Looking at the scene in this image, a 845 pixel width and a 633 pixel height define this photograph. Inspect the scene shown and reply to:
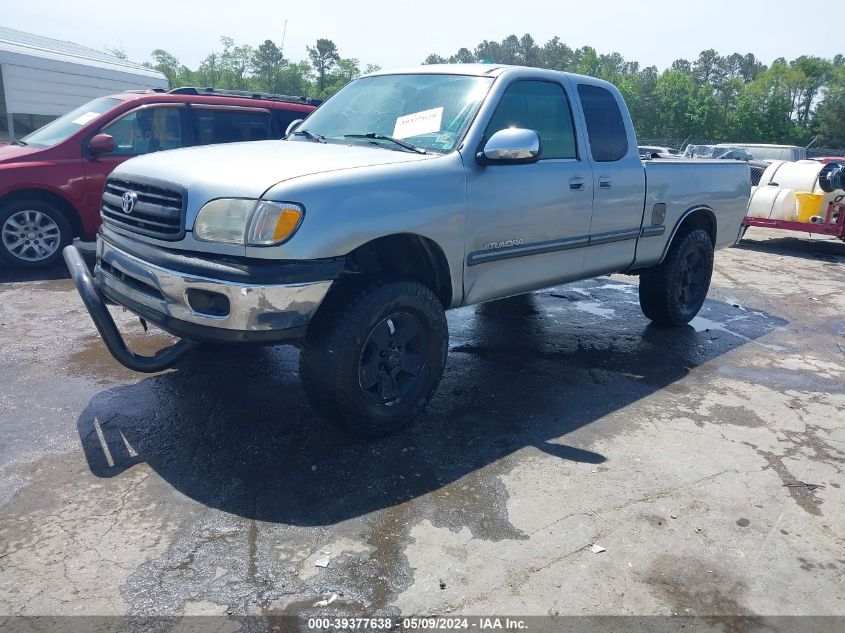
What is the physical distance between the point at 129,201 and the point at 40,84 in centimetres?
1195

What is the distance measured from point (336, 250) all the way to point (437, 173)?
2.62ft

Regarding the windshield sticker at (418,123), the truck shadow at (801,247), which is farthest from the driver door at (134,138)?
the truck shadow at (801,247)

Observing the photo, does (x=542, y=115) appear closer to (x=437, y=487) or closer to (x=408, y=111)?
(x=408, y=111)

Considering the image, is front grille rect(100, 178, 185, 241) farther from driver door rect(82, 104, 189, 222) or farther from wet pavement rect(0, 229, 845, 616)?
driver door rect(82, 104, 189, 222)

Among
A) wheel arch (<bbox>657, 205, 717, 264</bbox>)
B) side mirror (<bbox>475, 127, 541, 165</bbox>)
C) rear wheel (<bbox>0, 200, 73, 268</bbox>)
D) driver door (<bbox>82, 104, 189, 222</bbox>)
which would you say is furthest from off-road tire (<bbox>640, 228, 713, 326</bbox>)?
rear wheel (<bbox>0, 200, 73, 268</bbox>)

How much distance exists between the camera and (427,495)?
3.22 metres

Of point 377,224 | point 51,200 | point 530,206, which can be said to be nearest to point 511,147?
point 530,206

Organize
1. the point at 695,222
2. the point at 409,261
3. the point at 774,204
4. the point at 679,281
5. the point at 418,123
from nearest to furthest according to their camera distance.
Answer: the point at 409,261
the point at 418,123
the point at 679,281
the point at 695,222
the point at 774,204

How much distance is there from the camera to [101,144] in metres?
6.99

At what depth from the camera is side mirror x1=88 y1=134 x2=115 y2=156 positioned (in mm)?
6984

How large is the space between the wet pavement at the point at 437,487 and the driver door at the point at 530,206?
77 cm

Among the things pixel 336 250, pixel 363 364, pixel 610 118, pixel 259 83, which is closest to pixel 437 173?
pixel 336 250

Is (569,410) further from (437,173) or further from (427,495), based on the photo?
(437,173)

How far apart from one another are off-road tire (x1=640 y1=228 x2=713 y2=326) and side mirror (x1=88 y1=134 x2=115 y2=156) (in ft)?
17.7
